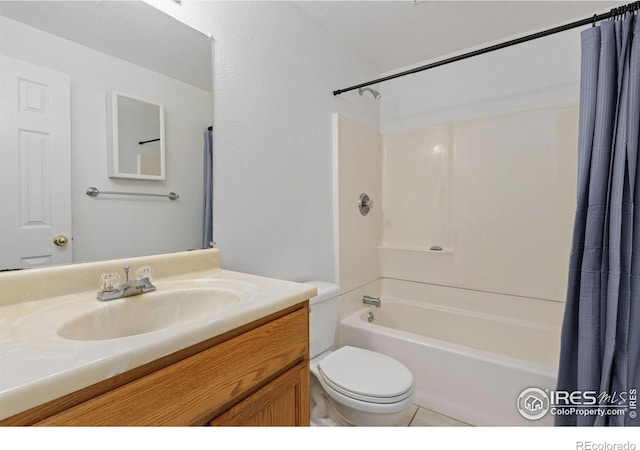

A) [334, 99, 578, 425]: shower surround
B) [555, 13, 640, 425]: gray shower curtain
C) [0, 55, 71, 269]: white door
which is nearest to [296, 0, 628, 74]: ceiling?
[334, 99, 578, 425]: shower surround

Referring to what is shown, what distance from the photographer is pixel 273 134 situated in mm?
1548

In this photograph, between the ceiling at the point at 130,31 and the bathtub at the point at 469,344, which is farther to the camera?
the bathtub at the point at 469,344

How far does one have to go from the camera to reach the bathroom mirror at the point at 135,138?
0.98 m

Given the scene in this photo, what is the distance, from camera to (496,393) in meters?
1.47

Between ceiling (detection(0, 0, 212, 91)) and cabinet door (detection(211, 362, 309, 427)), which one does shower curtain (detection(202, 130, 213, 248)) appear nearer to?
ceiling (detection(0, 0, 212, 91))

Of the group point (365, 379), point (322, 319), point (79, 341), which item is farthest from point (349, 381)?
point (79, 341)

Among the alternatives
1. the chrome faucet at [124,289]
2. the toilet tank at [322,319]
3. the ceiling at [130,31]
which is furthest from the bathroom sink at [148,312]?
the ceiling at [130,31]

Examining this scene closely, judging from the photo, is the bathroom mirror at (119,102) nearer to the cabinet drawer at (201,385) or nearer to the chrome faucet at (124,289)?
the chrome faucet at (124,289)

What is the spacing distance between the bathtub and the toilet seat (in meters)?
0.35

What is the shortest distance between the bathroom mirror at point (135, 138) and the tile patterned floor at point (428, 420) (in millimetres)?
1721

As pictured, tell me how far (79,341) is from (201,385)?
0.25 meters

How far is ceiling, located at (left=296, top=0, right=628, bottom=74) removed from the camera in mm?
1714

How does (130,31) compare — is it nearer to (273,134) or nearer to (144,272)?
(273,134)

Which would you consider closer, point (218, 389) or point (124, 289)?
point (218, 389)
